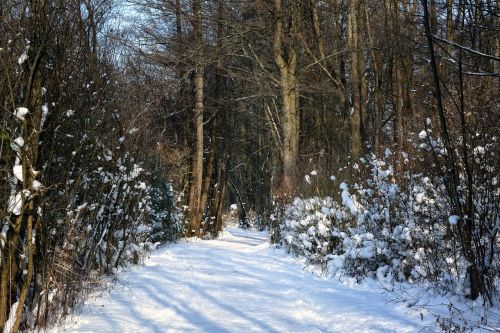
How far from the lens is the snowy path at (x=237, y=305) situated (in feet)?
16.2

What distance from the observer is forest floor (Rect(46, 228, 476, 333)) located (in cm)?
493

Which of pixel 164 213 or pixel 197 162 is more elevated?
pixel 197 162

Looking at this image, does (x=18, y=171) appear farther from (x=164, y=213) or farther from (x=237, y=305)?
(x=164, y=213)

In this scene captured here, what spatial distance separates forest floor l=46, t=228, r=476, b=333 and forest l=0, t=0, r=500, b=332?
368mm

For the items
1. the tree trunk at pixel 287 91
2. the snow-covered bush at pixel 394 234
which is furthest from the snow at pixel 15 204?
the tree trunk at pixel 287 91

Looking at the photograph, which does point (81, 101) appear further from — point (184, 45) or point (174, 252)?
point (184, 45)

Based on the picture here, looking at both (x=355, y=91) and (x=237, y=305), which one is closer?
(x=237, y=305)

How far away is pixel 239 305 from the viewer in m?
5.97

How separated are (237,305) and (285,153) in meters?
9.33

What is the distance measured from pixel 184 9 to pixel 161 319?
498 inches

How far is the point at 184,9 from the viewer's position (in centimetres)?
1591

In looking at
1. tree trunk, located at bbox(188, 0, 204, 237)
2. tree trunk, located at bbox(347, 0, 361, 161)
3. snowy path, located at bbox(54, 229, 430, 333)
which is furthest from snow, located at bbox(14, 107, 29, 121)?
tree trunk, located at bbox(188, 0, 204, 237)

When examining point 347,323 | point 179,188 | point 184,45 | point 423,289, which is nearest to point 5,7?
point 347,323

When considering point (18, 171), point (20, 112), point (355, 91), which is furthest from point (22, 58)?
point (355, 91)
